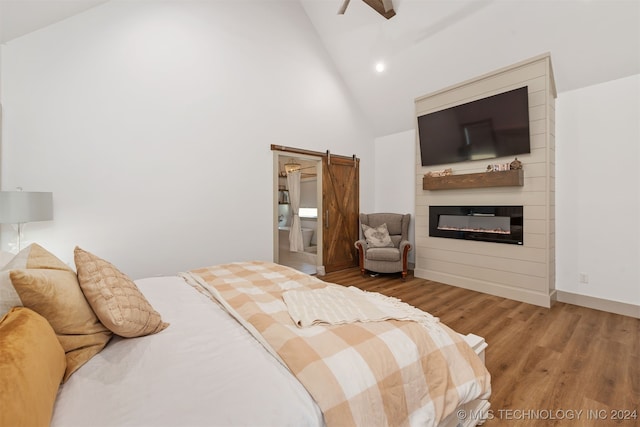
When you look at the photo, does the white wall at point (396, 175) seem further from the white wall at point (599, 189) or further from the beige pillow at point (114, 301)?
the beige pillow at point (114, 301)

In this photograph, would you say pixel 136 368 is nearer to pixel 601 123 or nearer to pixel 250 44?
pixel 250 44

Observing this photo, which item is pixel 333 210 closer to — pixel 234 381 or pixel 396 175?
pixel 396 175

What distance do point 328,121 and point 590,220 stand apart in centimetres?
392

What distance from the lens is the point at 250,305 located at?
151 cm

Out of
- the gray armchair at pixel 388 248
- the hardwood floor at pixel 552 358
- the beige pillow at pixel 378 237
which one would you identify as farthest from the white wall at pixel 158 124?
the hardwood floor at pixel 552 358

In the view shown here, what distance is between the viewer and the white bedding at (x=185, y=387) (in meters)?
0.80

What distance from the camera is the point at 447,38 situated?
12.2 feet

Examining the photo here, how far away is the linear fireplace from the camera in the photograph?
353 cm

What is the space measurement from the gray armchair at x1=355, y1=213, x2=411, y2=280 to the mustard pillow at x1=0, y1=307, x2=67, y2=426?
396cm

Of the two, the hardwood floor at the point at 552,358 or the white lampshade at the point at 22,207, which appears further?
the white lampshade at the point at 22,207

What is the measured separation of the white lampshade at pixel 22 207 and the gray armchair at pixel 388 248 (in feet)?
12.7

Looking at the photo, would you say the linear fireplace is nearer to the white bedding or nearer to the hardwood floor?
the hardwood floor

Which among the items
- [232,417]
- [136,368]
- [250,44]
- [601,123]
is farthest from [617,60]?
[136,368]

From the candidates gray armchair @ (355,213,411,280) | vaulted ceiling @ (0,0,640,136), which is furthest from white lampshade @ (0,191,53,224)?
gray armchair @ (355,213,411,280)
